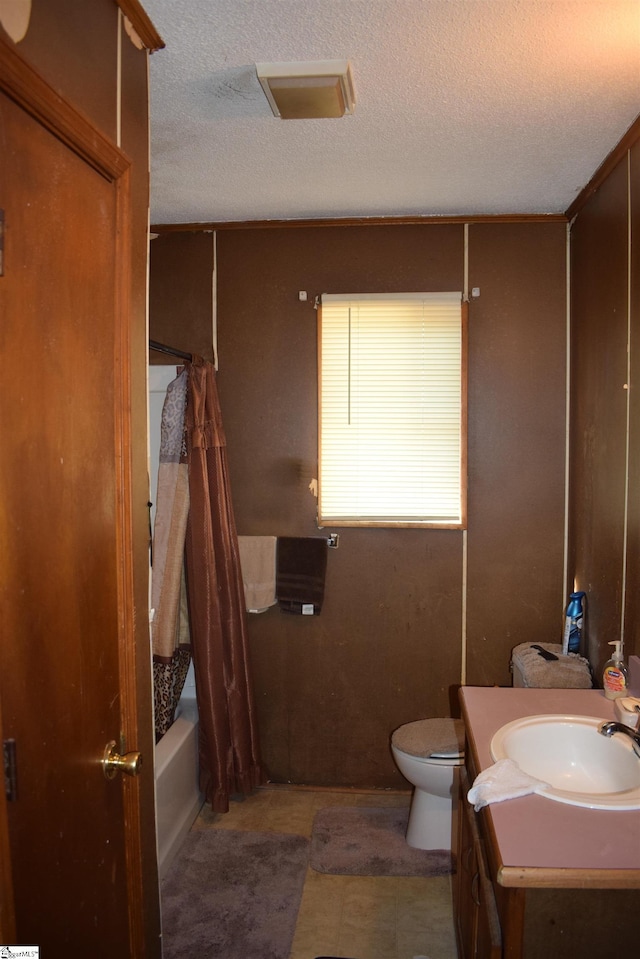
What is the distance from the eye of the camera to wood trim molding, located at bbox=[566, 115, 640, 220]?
2.13 metres

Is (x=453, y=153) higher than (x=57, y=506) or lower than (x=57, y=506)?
higher

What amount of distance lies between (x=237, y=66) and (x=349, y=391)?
5.10ft

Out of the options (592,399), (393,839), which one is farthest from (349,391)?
(393,839)

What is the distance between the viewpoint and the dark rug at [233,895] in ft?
7.50

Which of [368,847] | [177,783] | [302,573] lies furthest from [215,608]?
[368,847]

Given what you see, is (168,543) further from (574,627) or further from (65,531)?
(574,627)

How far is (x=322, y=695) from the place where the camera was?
324cm

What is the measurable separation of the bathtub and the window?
3.67ft

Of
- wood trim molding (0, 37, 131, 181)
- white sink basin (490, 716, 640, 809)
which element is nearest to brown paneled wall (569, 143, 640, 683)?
white sink basin (490, 716, 640, 809)

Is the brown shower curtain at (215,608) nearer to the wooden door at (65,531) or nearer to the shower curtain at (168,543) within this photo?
the shower curtain at (168,543)

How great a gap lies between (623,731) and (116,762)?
1231 millimetres

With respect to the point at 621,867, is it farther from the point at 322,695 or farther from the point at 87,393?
the point at 322,695

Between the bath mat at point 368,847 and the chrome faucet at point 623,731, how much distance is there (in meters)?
1.26

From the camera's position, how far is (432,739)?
2.80m
